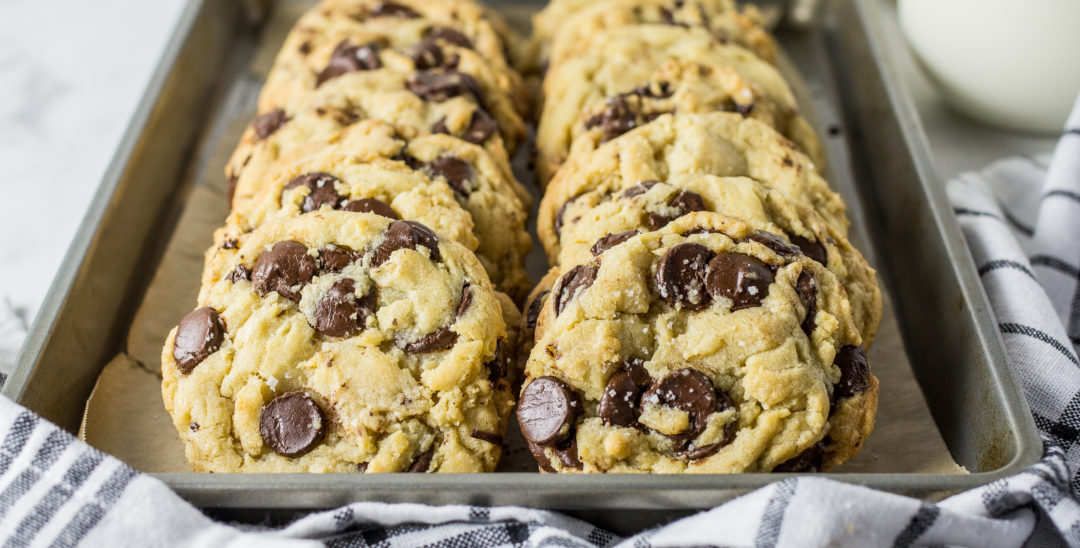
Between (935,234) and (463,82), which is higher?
(463,82)

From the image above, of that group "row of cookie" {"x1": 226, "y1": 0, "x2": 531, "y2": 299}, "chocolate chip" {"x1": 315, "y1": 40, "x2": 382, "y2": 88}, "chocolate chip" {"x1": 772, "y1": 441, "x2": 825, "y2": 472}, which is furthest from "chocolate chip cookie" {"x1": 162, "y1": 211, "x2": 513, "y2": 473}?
"chocolate chip" {"x1": 315, "y1": 40, "x2": 382, "y2": 88}

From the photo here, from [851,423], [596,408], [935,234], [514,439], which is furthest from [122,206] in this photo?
[935,234]

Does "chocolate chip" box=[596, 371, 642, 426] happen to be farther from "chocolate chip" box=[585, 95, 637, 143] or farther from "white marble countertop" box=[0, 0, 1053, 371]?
"white marble countertop" box=[0, 0, 1053, 371]

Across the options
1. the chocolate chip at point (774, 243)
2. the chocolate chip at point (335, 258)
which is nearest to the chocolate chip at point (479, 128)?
the chocolate chip at point (335, 258)

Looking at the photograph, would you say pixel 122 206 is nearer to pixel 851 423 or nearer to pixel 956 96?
pixel 851 423

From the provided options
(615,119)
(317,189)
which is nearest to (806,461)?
(615,119)

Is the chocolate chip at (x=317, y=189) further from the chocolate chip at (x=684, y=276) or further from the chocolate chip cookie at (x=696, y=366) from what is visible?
the chocolate chip at (x=684, y=276)
